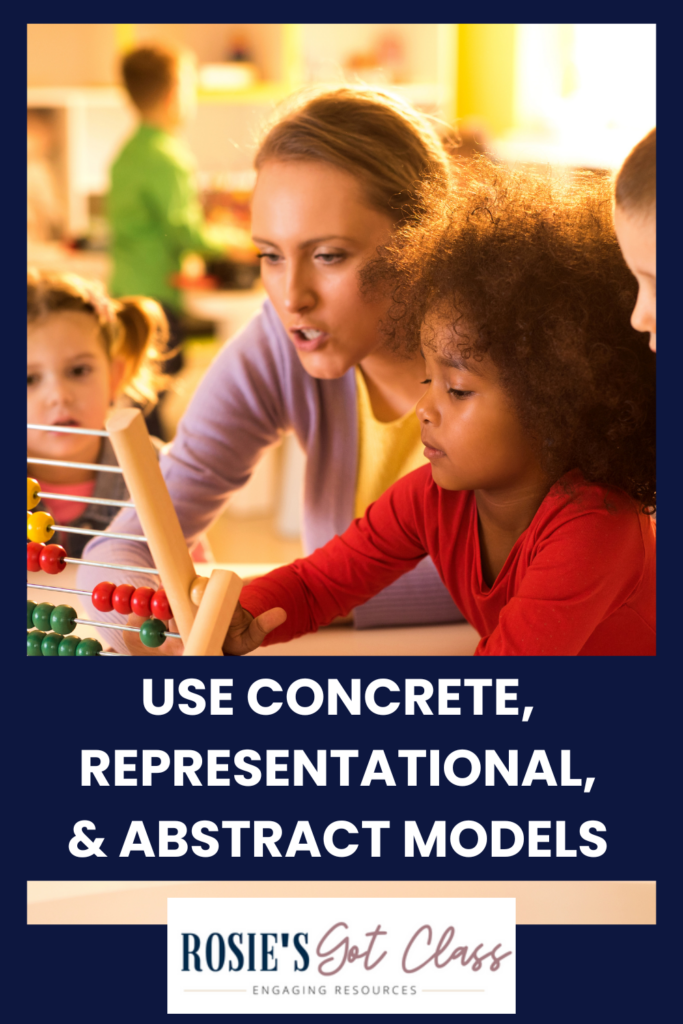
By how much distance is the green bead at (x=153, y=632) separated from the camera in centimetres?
77

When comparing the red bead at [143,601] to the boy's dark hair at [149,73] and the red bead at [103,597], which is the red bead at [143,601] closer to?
the red bead at [103,597]

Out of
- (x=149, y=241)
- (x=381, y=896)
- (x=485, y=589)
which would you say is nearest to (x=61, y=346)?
(x=485, y=589)

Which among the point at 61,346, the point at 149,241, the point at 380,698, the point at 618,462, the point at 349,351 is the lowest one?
the point at 380,698

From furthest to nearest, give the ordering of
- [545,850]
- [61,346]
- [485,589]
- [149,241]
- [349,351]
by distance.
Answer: [149,241] < [61,346] < [349,351] < [485,589] < [545,850]

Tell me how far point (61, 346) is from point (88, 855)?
2.33 feet

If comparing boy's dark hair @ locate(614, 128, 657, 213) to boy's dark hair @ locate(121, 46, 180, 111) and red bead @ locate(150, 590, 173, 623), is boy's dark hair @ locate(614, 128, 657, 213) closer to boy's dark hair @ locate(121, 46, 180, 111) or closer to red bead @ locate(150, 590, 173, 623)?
red bead @ locate(150, 590, 173, 623)

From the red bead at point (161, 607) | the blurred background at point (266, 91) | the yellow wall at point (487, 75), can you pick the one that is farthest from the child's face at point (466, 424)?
the yellow wall at point (487, 75)

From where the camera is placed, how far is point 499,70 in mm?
4109

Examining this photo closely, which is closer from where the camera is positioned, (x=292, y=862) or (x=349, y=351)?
(x=292, y=862)

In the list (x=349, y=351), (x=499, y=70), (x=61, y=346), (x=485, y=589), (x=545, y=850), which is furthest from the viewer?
(x=499, y=70)

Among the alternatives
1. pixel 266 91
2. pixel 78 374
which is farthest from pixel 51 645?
pixel 266 91

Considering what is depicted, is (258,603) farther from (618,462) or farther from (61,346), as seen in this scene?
(61,346)

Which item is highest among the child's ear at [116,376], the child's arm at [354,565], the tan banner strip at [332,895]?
the child's ear at [116,376]

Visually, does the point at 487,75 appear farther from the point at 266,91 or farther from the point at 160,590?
the point at 160,590
